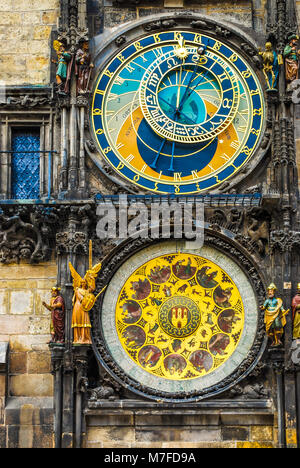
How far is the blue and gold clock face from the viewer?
55.4 feet

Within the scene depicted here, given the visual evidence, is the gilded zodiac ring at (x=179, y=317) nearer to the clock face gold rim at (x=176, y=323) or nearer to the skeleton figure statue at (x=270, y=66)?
the clock face gold rim at (x=176, y=323)

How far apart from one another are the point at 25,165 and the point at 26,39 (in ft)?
5.62

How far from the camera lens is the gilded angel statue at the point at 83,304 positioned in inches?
626

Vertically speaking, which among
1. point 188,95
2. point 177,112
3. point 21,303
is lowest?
point 21,303

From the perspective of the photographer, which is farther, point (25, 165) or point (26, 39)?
point (26, 39)

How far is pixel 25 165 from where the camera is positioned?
1720cm

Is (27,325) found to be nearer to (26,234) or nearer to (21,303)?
(21,303)

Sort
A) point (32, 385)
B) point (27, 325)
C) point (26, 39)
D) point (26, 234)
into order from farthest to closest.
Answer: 1. point (26, 39)
2. point (26, 234)
3. point (27, 325)
4. point (32, 385)

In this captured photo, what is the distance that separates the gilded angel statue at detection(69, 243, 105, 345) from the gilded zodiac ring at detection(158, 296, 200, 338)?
909mm

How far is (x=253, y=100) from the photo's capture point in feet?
56.2

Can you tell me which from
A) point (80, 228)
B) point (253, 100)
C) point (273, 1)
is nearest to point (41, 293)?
point (80, 228)

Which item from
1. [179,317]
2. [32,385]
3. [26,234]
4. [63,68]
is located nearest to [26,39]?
[63,68]

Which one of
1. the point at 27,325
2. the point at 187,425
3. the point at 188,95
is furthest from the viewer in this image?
the point at 188,95

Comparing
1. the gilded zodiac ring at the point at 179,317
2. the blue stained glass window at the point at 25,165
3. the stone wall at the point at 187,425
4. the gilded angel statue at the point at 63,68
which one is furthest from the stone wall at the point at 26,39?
the stone wall at the point at 187,425
